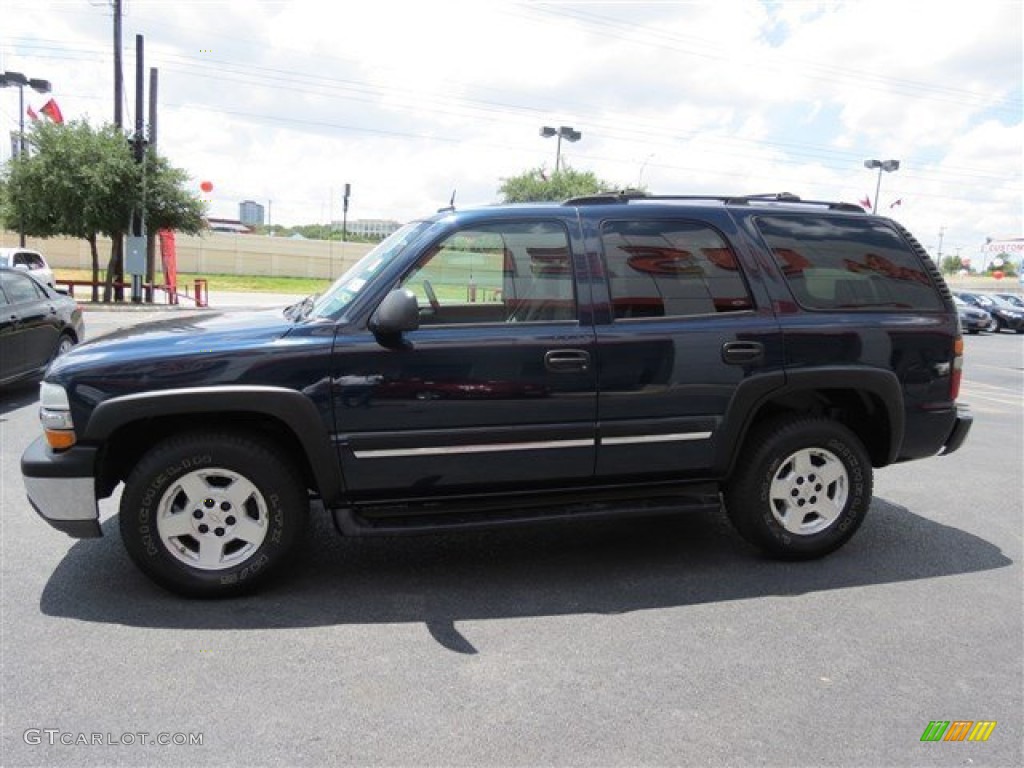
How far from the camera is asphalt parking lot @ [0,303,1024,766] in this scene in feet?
9.34

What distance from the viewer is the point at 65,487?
12.3 ft

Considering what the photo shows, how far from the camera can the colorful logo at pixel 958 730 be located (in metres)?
2.96

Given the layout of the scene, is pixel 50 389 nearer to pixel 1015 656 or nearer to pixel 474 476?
pixel 474 476

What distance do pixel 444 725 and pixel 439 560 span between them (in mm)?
1570

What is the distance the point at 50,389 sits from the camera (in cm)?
374

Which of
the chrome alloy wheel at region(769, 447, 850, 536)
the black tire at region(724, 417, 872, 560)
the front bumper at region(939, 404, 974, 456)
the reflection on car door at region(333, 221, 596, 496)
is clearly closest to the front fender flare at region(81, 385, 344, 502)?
the reflection on car door at region(333, 221, 596, 496)

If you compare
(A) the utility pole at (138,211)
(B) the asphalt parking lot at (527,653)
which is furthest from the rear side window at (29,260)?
(B) the asphalt parking lot at (527,653)

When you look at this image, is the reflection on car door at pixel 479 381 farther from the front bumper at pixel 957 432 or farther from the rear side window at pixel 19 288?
the rear side window at pixel 19 288

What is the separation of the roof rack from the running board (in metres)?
1.59

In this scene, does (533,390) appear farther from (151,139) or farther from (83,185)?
(151,139)

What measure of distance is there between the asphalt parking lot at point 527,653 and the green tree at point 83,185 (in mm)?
22987

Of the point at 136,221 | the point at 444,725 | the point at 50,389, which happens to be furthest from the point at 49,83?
the point at 444,725

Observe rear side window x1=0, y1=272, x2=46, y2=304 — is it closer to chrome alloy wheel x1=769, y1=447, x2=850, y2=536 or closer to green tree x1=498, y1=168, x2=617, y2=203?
chrome alloy wheel x1=769, y1=447, x2=850, y2=536

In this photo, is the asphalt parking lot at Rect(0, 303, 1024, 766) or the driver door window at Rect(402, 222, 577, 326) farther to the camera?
the driver door window at Rect(402, 222, 577, 326)
